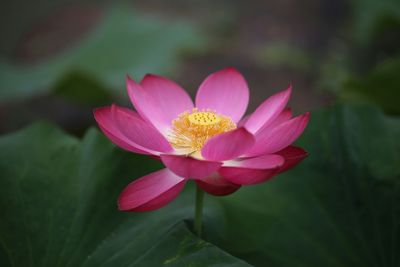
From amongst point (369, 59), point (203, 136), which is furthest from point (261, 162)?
point (369, 59)

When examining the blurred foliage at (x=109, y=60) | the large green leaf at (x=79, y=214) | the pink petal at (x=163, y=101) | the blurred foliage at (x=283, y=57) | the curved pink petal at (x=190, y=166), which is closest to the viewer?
the curved pink petal at (x=190, y=166)

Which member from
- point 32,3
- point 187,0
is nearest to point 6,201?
point 32,3

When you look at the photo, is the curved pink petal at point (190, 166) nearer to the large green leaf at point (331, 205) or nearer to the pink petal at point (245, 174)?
the pink petal at point (245, 174)

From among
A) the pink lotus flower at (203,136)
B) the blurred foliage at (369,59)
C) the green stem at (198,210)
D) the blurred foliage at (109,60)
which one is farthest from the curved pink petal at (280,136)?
the blurred foliage at (109,60)

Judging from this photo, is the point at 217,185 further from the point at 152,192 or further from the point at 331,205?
the point at 331,205

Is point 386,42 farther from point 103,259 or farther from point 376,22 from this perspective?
point 103,259

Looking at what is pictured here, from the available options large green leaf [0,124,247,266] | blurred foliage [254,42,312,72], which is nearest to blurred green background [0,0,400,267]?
large green leaf [0,124,247,266]

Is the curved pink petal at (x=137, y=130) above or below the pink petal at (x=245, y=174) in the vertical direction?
above
